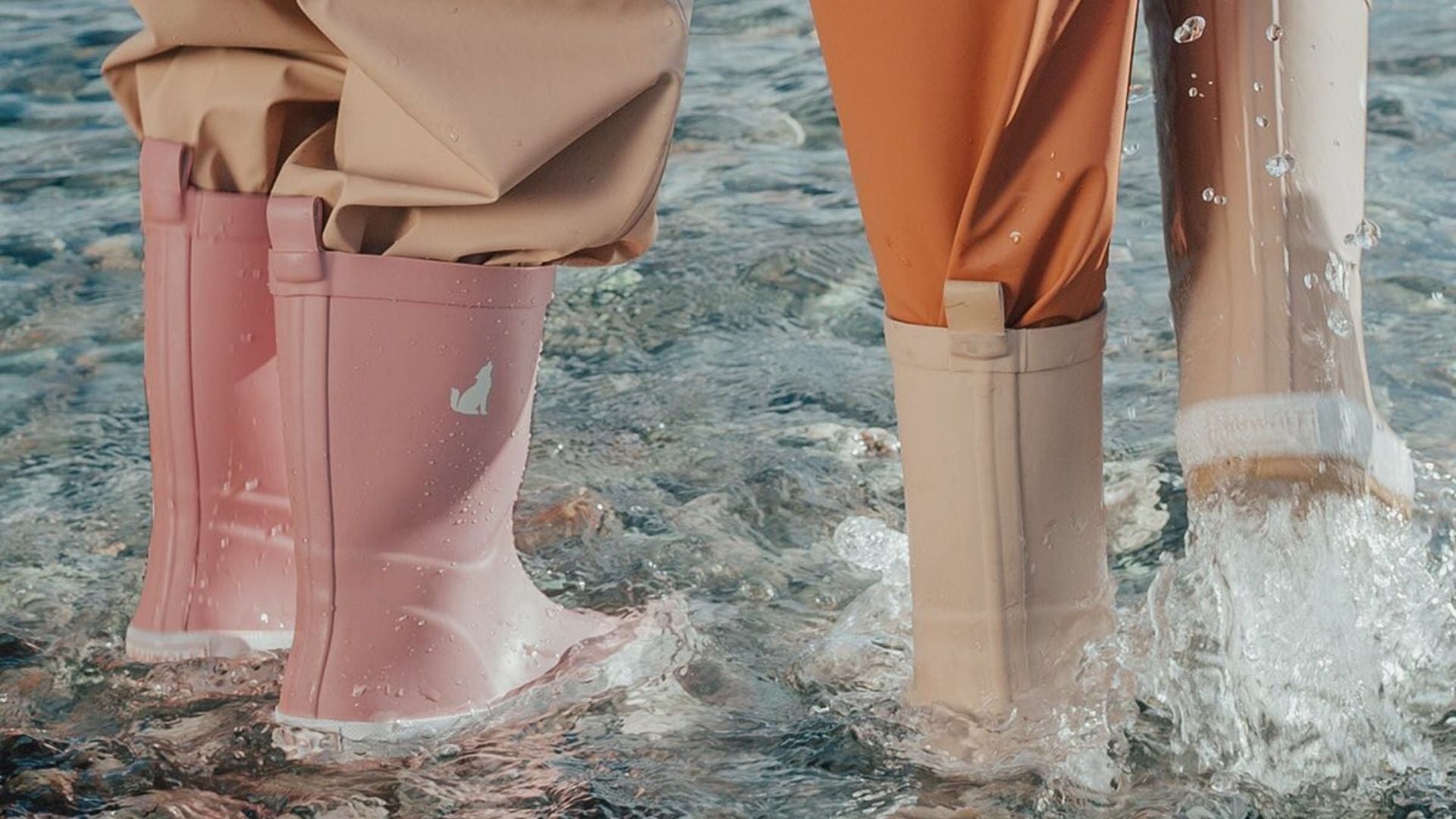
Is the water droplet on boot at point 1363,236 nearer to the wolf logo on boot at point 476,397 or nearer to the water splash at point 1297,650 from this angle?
the water splash at point 1297,650

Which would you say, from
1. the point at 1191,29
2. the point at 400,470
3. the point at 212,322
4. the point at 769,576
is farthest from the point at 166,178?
the point at 1191,29

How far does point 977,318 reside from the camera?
47.9 inches

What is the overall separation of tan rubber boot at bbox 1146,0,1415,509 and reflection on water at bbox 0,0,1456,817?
63mm

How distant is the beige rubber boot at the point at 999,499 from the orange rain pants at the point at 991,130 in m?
0.04

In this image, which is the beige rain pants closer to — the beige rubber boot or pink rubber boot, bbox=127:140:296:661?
pink rubber boot, bbox=127:140:296:661

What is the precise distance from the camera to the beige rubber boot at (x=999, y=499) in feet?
4.07

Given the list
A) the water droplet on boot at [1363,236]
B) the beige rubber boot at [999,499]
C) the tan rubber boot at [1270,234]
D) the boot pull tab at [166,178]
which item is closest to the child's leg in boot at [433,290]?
the boot pull tab at [166,178]

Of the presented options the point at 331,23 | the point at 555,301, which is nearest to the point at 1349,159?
the point at 331,23

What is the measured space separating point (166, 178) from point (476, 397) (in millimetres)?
347

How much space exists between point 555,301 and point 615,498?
758 millimetres

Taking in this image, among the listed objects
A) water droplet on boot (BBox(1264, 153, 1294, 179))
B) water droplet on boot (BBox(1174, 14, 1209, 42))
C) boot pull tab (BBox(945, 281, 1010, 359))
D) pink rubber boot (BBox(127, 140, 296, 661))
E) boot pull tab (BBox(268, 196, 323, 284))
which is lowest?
pink rubber boot (BBox(127, 140, 296, 661))

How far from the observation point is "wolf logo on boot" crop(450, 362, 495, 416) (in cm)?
143

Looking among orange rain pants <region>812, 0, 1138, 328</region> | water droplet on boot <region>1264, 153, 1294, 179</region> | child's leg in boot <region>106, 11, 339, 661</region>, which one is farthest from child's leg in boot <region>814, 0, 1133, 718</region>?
child's leg in boot <region>106, 11, 339, 661</region>

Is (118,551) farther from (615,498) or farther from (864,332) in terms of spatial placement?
(864,332)
